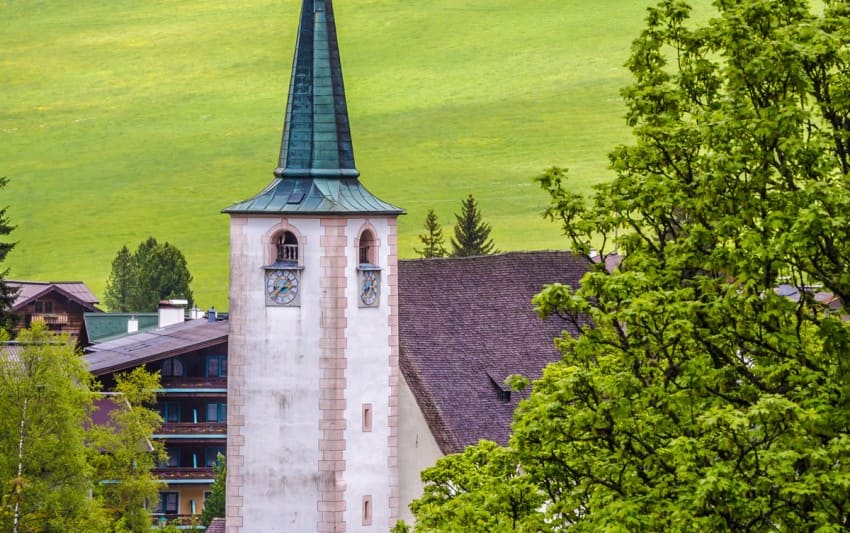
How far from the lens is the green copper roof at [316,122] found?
5744cm

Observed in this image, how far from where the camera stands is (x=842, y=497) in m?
24.8

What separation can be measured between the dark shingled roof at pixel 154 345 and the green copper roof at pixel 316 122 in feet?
119

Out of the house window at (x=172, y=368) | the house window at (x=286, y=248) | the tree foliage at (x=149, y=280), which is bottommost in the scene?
the house window at (x=286, y=248)

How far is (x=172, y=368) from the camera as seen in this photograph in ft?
322

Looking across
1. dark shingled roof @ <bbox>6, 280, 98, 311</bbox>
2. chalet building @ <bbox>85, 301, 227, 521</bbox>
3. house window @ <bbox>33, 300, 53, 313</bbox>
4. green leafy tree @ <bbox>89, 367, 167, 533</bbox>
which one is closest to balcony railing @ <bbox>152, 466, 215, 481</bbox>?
chalet building @ <bbox>85, 301, 227, 521</bbox>

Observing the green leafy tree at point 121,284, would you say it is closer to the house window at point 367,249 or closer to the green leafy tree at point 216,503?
the green leafy tree at point 216,503

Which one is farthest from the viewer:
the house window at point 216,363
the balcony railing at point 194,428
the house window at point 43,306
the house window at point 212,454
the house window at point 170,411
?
the house window at point 43,306

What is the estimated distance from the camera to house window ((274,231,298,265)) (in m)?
56.8

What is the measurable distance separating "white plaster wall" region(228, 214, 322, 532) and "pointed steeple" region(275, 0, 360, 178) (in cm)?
211

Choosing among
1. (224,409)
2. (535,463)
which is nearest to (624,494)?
(535,463)

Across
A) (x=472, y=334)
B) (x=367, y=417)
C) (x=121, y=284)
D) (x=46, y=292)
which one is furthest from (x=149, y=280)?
(x=367, y=417)

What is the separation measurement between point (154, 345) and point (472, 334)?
134ft

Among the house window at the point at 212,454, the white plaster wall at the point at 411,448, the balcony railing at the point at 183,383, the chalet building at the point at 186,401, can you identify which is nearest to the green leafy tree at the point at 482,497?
the white plaster wall at the point at 411,448

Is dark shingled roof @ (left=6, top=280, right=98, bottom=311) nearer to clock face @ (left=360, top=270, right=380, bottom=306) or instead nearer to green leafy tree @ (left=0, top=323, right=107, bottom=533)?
green leafy tree @ (left=0, top=323, right=107, bottom=533)
